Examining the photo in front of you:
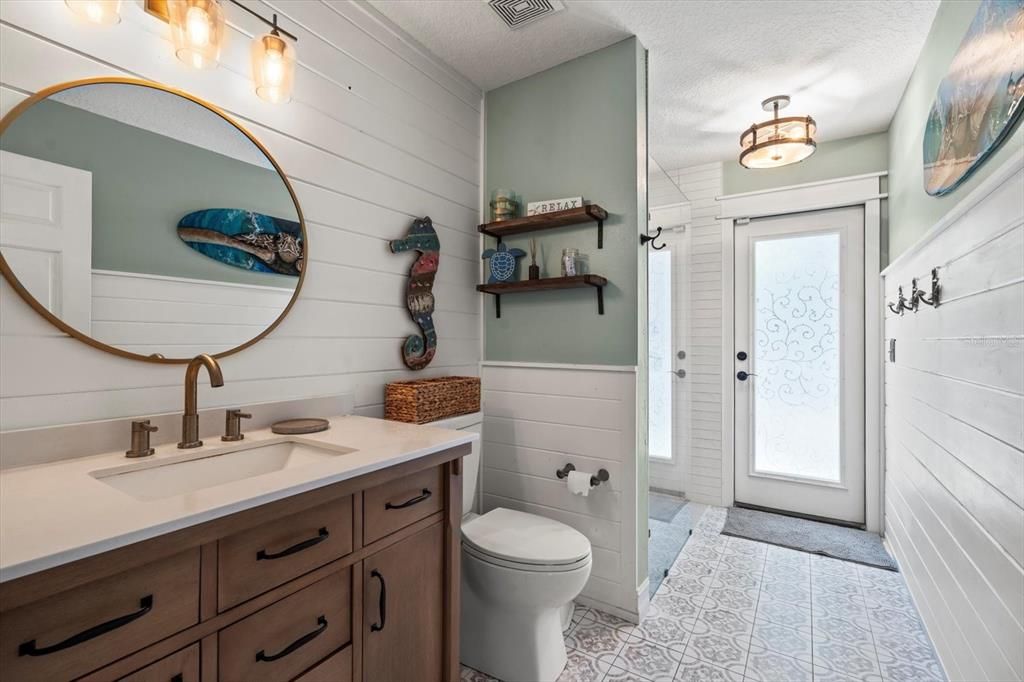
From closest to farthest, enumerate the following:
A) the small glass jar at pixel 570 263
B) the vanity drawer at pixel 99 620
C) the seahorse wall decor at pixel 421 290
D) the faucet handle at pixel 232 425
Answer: the vanity drawer at pixel 99 620 → the faucet handle at pixel 232 425 → the seahorse wall decor at pixel 421 290 → the small glass jar at pixel 570 263

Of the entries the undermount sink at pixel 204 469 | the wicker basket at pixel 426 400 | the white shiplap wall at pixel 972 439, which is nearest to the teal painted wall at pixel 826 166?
the white shiplap wall at pixel 972 439

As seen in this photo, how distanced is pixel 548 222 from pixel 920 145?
5.64ft

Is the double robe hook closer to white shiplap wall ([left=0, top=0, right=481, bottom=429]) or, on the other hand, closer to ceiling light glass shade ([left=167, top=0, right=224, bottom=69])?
white shiplap wall ([left=0, top=0, right=481, bottom=429])

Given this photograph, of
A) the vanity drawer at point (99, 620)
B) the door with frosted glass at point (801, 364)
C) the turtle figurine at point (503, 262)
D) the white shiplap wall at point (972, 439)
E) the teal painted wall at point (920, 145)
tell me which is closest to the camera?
the vanity drawer at point (99, 620)

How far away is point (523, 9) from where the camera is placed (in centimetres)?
185

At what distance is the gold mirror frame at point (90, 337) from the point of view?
40.5 inches

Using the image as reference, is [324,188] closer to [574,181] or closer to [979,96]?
[574,181]

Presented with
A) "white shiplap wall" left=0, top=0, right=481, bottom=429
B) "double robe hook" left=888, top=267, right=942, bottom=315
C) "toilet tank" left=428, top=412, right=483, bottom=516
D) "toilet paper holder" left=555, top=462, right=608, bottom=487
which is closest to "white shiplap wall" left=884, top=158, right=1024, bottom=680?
"double robe hook" left=888, top=267, right=942, bottom=315

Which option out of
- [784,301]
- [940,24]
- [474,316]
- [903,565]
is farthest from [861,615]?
[940,24]

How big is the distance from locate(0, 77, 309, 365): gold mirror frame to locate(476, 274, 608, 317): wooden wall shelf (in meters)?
0.90

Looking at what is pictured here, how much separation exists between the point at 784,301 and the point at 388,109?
2.73m

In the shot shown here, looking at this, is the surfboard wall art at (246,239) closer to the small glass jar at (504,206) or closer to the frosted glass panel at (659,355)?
the small glass jar at (504,206)

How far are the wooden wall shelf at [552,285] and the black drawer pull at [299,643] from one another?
1482mm

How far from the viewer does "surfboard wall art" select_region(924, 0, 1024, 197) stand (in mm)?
1147
